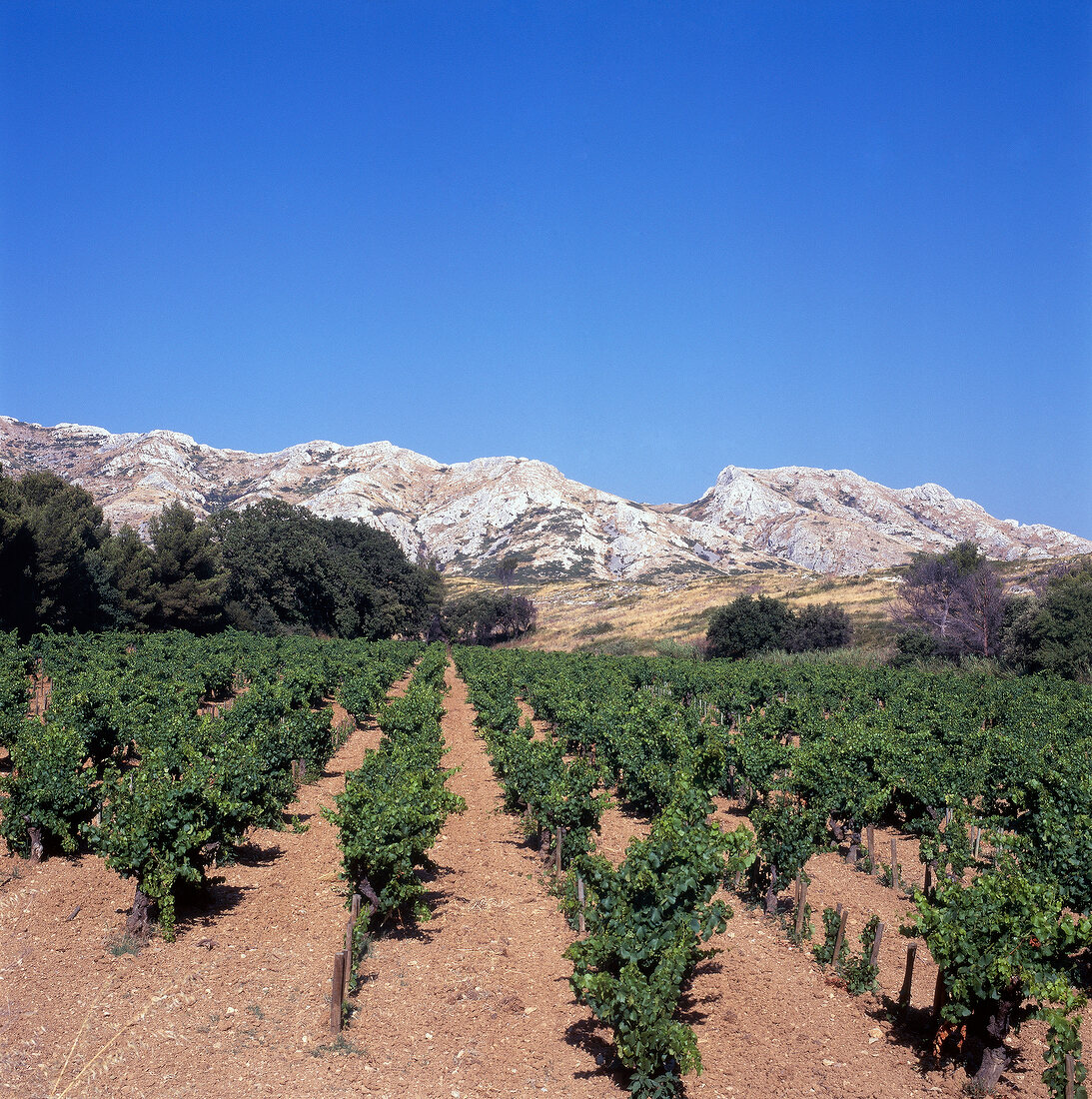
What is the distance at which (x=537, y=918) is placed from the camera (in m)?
12.6

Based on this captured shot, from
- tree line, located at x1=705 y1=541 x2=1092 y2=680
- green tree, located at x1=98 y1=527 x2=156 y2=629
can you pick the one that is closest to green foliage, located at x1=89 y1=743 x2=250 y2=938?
tree line, located at x1=705 y1=541 x2=1092 y2=680

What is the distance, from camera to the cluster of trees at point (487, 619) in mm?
81438

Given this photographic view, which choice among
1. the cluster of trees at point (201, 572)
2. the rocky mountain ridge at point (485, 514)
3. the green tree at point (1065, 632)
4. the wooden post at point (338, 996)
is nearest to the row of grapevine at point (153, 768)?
the wooden post at point (338, 996)

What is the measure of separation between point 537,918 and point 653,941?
5.04 m

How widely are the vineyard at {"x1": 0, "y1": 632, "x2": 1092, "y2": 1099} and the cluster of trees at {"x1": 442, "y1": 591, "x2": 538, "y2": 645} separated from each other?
6095cm

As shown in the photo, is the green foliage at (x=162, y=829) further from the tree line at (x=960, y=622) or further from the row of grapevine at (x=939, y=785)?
the tree line at (x=960, y=622)

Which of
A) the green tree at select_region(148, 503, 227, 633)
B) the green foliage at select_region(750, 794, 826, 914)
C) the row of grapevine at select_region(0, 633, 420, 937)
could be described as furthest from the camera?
the green tree at select_region(148, 503, 227, 633)

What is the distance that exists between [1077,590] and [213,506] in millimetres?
154604

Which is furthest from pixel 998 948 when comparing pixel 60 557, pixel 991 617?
pixel 60 557

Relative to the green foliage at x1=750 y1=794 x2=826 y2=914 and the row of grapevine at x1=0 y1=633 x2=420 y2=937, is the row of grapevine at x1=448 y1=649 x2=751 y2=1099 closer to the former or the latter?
the green foliage at x1=750 y1=794 x2=826 y2=914

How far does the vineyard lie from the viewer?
26.5ft

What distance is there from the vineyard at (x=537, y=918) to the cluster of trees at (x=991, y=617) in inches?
970

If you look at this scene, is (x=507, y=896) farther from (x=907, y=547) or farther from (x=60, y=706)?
(x=907, y=547)

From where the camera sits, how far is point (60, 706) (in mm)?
16422
